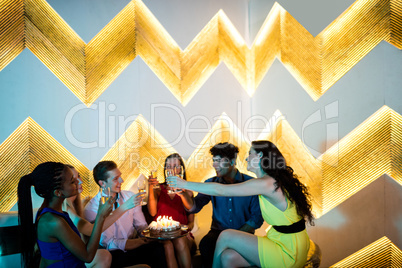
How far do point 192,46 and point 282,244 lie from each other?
257cm

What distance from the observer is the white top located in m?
2.73

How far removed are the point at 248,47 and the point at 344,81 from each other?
1523 mm

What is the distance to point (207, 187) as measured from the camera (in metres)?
2.46

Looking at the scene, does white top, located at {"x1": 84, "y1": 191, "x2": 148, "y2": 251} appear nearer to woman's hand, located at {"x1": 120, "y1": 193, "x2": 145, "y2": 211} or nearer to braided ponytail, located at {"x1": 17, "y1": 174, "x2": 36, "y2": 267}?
woman's hand, located at {"x1": 120, "y1": 193, "x2": 145, "y2": 211}

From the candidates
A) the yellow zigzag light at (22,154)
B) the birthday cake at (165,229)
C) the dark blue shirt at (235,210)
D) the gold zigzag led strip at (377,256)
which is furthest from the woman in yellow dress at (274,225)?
the yellow zigzag light at (22,154)

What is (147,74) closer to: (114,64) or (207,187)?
(114,64)

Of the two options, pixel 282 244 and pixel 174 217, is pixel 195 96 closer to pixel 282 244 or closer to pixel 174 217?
pixel 174 217

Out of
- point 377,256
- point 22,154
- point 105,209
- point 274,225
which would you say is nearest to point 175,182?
point 105,209

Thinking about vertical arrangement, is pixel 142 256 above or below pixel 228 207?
below

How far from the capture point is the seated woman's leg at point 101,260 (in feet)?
8.07

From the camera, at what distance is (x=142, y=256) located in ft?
9.34

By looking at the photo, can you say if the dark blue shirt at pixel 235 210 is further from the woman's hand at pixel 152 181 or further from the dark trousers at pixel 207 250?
the woman's hand at pixel 152 181

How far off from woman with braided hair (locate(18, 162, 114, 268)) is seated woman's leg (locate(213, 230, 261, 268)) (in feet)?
2.91

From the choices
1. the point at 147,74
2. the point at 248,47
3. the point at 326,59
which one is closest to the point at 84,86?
the point at 147,74
